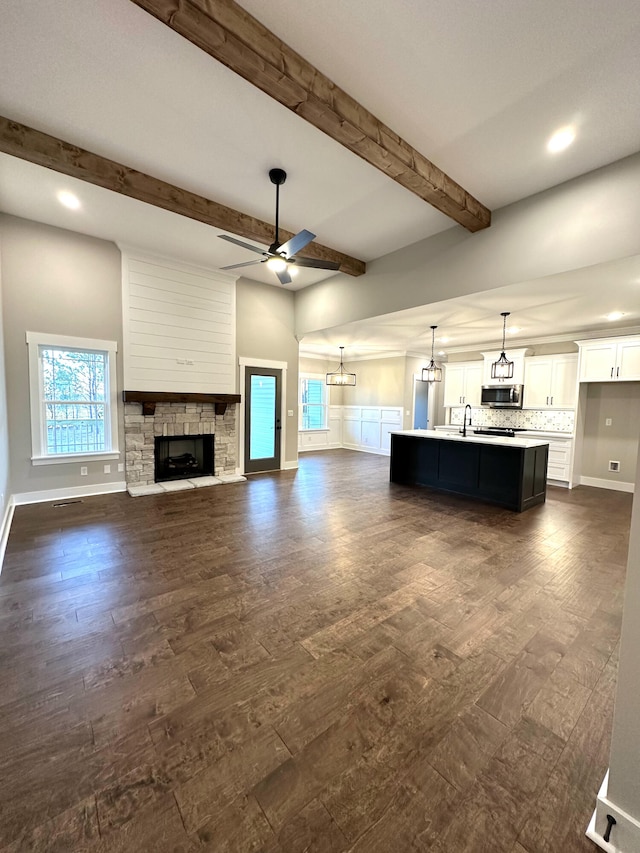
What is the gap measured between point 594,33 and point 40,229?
19.8ft

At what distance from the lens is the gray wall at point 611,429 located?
20.3 feet

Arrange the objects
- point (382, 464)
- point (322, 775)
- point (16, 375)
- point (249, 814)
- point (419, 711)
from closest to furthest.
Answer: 1. point (249, 814)
2. point (322, 775)
3. point (419, 711)
4. point (16, 375)
5. point (382, 464)

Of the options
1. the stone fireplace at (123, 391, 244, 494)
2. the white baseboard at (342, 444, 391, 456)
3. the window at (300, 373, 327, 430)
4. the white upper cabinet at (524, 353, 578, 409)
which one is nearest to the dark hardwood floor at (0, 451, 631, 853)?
the stone fireplace at (123, 391, 244, 494)

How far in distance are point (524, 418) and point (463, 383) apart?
159 cm

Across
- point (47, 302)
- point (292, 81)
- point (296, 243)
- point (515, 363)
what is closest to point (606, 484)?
point (515, 363)

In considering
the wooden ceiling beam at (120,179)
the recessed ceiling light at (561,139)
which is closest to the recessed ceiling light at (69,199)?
the wooden ceiling beam at (120,179)

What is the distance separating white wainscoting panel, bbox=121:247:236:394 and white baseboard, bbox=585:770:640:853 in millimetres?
6149

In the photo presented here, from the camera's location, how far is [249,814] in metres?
1.27

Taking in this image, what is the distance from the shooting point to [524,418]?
7750 millimetres

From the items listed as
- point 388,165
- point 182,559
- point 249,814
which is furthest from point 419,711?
point 388,165

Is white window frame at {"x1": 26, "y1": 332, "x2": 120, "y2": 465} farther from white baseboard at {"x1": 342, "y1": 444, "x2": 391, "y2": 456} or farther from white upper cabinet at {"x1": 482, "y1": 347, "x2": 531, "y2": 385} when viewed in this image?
white upper cabinet at {"x1": 482, "y1": 347, "x2": 531, "y2": 385}

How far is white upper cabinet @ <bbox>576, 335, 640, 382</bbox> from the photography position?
18.9 ft

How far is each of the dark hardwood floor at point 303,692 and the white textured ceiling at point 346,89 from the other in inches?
148

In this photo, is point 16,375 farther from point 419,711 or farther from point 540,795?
point 540,795
